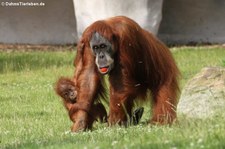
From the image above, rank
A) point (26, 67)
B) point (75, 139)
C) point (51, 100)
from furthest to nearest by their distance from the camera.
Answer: point (26, 67) → point (51, 100) → point (75, 139)

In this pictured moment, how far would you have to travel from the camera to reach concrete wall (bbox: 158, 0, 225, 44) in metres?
17.2

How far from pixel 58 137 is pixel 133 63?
1.11 meters

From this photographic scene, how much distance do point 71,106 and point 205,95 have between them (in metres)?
1.39

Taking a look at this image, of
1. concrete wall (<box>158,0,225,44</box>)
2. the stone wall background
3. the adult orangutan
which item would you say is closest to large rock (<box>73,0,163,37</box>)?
the stone wall background

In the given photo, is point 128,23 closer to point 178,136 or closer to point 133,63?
point 133,63

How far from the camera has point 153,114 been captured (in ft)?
24.1

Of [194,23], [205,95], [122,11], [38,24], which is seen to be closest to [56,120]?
[205,95]

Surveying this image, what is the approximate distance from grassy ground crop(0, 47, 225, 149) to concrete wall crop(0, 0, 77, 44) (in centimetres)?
140

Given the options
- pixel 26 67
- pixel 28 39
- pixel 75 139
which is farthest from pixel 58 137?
pixel 28 39

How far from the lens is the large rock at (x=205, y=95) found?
20.4ft

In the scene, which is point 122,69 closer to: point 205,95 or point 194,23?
point 205,95

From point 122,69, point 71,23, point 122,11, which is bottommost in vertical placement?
point 71,23

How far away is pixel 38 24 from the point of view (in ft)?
56.4

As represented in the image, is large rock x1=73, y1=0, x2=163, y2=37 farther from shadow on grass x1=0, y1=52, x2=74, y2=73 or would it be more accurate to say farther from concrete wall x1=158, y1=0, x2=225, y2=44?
concrete wall x1=158, y1=0, x2=225, y2=44
